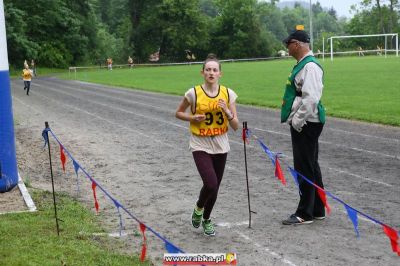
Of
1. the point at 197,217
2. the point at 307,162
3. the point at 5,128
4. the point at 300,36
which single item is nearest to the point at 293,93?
the point at 300,36

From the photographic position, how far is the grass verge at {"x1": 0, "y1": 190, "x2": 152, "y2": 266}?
5590 millimetres

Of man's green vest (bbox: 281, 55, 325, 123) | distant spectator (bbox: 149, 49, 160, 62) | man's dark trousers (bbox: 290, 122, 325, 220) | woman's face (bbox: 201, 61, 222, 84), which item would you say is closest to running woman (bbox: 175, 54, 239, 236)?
woman's face (bbox: 201, 61, 222, 84)

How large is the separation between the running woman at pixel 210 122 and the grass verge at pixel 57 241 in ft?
3.87

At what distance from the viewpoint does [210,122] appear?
6.21 meters

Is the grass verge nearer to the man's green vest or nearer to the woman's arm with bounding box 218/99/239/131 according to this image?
the woman's arm with bounding box 218/99/239/131

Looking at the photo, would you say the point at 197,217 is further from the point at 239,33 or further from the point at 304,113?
the point at 239,33

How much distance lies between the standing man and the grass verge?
217cm

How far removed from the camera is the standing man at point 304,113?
21.0ft

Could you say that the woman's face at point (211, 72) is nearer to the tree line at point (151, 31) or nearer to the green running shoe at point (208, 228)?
the green running shoe at point (208, 228)

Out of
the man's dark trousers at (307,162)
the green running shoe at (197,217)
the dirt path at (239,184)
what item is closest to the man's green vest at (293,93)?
the man's dark trousers at (307,162)

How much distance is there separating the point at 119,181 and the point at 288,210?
124 inches

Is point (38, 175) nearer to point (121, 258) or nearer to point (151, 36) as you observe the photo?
point (121, 258)

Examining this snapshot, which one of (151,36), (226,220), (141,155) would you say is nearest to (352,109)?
(141,155)

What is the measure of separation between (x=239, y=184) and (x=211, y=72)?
3.22m
